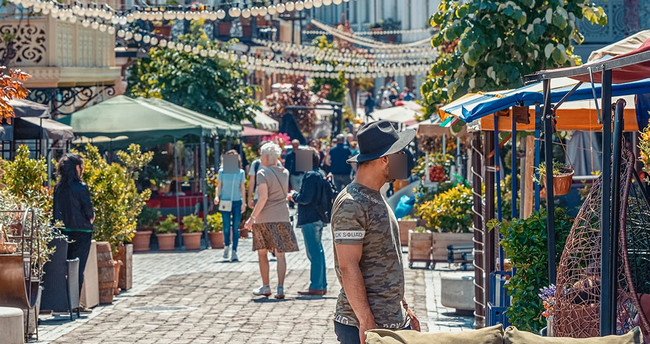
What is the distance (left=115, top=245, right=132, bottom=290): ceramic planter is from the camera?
15422 mm

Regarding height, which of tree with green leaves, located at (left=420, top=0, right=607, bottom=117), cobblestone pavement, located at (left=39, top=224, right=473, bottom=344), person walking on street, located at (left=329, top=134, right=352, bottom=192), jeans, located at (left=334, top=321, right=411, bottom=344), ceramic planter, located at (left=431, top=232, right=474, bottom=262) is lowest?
cobblestone pavement, located at (left=39, top=224, right=473, bottom=344)

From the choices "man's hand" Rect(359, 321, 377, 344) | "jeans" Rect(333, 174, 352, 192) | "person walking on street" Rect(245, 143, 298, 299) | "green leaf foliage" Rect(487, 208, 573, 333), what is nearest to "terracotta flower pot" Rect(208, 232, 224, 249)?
"jeans" Rect(333, 174, 352, 192)

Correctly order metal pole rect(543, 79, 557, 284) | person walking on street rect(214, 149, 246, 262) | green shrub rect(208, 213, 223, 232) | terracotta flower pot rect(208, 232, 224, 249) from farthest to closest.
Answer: green shrub rect(208, 213, 223, 232) → terracotta flower pot rect(208, 232, 224, 249) → person walking on street rect(214, 149, 246, 262) → metal pole rect(543, 79, 557, 284)

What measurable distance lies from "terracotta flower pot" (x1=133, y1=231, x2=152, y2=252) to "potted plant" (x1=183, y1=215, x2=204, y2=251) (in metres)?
0.63

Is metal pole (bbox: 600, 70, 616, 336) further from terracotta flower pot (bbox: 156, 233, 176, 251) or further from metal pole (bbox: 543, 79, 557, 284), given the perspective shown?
terracotta flower pot (bbox: 156, 233, 176, 251)

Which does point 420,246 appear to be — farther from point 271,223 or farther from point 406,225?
point 271,223

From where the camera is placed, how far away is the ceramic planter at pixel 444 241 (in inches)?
707

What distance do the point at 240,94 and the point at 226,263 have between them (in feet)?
38.1

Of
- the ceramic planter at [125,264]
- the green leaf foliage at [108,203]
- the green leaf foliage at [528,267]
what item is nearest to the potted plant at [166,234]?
the ceramic planter at [125,264]

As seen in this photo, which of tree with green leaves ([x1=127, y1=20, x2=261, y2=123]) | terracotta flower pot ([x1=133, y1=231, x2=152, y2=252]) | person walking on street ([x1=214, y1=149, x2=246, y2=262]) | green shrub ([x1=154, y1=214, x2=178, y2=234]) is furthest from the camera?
tree with green leaves ([x1=127, y1=20, x2=261, y2=123])

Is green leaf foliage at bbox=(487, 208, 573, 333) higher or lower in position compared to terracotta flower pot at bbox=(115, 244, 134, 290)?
higher

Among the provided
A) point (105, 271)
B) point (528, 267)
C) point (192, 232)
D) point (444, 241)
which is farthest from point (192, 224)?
point (528, 267)

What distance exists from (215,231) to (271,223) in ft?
24.7

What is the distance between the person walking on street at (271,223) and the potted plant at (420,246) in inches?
134
